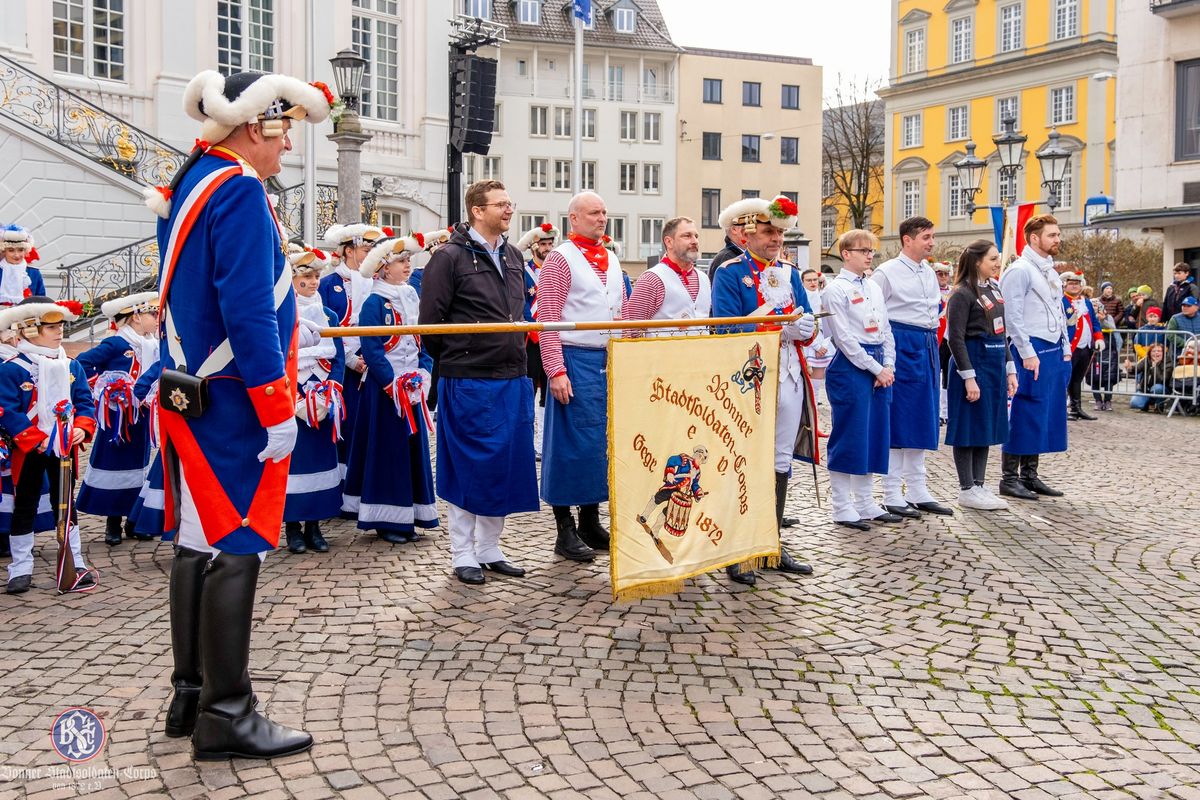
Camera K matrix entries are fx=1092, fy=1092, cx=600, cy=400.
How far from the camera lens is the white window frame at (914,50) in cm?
5744

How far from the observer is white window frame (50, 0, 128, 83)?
2050cm

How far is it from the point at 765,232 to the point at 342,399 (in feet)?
9.90

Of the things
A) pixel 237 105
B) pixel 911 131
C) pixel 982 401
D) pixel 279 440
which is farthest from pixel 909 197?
pixel 279 440

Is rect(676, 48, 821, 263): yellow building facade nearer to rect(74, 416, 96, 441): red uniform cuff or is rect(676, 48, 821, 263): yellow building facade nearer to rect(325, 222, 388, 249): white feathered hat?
rect(325, 222, 388, 249): white feathered hat

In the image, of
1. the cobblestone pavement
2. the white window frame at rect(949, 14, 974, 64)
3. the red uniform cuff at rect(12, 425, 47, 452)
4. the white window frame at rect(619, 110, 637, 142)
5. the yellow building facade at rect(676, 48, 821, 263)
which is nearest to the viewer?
the cobblestone pavement

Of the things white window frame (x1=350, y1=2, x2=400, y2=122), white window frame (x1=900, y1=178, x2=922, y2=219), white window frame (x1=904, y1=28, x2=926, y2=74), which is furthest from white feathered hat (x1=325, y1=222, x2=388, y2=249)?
white window frame (x1=904, y1=28, x2=926, y2=74)

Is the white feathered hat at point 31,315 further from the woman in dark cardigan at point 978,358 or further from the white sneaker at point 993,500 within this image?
the white sneaker at point 993,500

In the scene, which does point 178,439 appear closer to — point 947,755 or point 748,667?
point 748,667

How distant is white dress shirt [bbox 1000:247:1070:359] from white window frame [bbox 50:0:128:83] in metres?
18.5

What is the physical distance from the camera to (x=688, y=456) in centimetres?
538

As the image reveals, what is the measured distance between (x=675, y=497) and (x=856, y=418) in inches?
112

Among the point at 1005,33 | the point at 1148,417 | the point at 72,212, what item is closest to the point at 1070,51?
the point at 1005,33

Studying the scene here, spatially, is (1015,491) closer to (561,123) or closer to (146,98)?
(146,98)

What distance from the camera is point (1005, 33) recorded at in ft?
178
